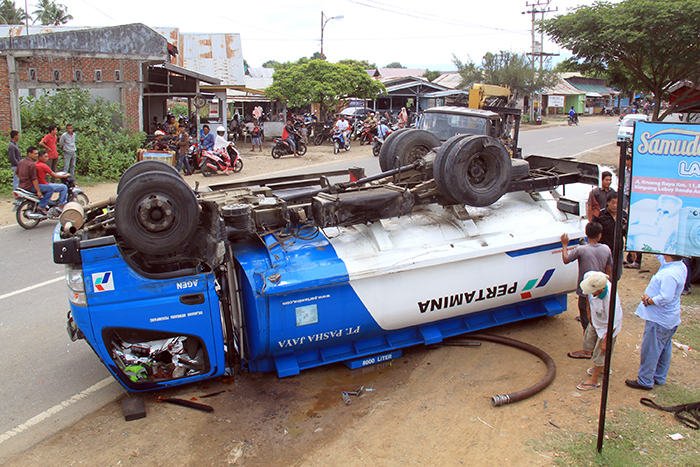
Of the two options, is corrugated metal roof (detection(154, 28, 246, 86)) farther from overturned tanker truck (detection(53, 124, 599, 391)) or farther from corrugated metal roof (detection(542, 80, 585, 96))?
corrugated metal roof (detection(542, 80, 585, 96))

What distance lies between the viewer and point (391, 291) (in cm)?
527

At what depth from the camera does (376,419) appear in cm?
470

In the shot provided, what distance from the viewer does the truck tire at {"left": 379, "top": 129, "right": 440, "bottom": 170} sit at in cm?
679

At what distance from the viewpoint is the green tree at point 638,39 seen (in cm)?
1326

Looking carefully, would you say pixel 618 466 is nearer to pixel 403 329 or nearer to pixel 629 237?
pixel 629 237

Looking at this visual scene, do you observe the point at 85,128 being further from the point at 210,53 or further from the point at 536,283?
the point at 536,283

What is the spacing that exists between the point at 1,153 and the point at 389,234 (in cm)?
1418

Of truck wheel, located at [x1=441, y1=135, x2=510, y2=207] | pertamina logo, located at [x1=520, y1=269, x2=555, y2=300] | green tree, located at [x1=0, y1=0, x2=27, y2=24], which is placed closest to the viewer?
truck wheel, located at [x1=441, y1=135, x2=510, y2=207]

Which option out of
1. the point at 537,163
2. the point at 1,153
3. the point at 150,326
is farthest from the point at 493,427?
the point at 1,153

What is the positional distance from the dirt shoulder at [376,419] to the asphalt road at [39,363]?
0.28 metres

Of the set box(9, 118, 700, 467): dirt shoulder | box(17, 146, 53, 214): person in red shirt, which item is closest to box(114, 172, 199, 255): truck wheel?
box(9, 118, 700, 467): dirt shoulder

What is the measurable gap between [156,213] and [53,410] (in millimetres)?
2199

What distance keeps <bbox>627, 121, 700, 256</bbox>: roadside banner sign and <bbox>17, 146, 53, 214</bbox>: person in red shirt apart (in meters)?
11.0

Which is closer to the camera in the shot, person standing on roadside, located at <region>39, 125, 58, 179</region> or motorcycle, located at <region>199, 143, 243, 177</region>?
person standing on roadside, located at <region>39, 125, 58, 179</region>
